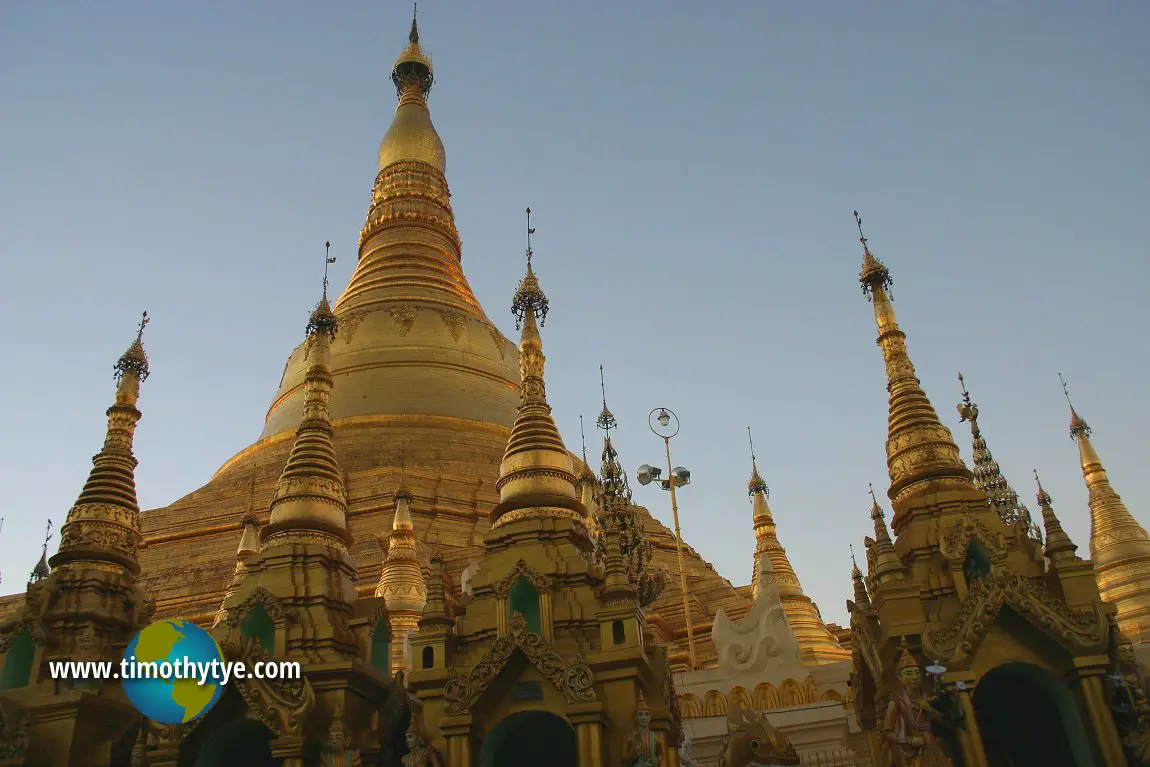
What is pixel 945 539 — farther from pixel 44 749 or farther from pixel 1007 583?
pixel 44 749

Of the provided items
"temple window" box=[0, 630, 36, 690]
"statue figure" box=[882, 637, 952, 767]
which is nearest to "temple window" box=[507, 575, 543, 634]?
"statue figure" box=[882, 637, 952, 767]

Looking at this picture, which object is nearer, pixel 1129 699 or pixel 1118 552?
pixel 1129 699

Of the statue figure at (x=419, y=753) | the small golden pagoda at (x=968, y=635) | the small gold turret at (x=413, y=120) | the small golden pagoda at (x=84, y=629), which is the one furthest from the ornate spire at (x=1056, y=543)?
the small gold turret at (x=413, y=120)

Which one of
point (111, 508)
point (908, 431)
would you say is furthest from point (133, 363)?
point (908, 431)

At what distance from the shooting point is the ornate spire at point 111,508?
50.1 ft

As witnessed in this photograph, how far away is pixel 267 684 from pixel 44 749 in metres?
3.43

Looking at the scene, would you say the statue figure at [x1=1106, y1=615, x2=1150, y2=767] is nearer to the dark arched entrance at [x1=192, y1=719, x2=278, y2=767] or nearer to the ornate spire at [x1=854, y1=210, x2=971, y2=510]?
the ornate spire at [x1=854, y1=210, x2=971, y2=510]

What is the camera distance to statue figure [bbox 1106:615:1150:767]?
11391 millimetres

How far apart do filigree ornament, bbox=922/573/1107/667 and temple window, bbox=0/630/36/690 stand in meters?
12.2

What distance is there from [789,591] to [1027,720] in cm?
935

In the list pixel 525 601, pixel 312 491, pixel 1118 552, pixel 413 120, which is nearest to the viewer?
pixel 525 601

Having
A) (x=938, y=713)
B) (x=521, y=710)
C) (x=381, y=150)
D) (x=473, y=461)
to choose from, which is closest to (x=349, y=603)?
(x=521, y=710)

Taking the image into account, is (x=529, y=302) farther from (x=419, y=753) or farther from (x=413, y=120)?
(x=413, y=120)

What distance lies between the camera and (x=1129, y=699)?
11672 mm
